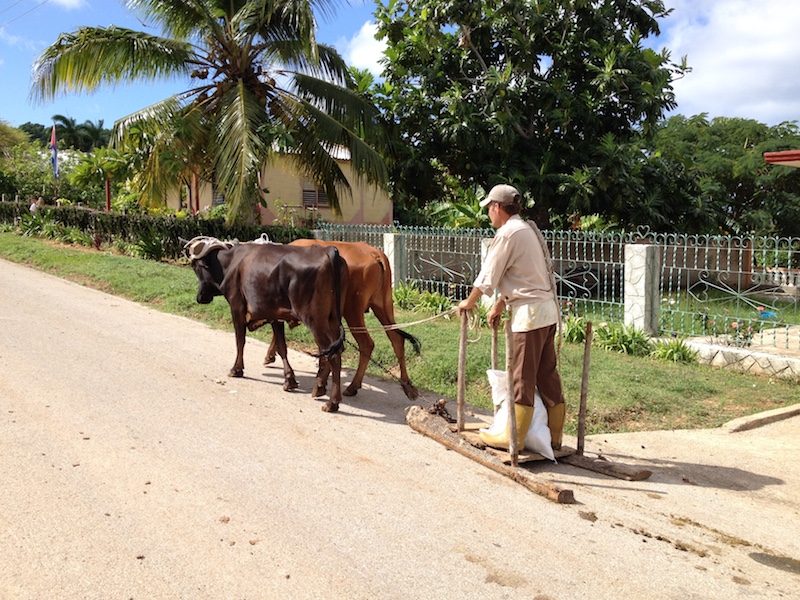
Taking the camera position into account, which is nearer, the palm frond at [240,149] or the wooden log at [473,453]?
the wooden log at [473,453]

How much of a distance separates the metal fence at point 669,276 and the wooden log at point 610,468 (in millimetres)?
3767

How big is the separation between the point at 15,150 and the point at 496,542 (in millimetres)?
33838

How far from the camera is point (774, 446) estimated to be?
6391 mm

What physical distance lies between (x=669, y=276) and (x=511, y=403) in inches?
226

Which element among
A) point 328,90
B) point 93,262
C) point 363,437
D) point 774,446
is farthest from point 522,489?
point 93,262

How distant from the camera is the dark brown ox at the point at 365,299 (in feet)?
24.8

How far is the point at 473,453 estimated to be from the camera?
5.50m

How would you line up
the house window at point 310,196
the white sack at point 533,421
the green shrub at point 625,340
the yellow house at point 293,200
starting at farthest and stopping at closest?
the house window at point 310,196, the yellow house at point 293,200, the green shrub at point 625,340, the white sack at point 533,421

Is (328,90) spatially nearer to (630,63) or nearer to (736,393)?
(630,63)

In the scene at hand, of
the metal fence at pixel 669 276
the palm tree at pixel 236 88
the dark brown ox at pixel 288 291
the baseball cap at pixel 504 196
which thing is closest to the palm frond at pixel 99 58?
the palm tree at pixel 236 88

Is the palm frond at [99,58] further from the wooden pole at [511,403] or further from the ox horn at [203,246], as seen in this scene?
the wooden pole at [511,403]

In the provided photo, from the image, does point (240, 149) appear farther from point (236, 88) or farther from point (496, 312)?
point (496, 312)

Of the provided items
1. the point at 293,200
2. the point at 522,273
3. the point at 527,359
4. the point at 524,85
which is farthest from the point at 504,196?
the point at 293,200

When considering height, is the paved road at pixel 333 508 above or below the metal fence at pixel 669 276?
below
